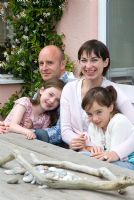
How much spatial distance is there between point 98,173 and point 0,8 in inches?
168

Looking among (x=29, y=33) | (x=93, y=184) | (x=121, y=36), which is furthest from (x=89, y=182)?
(x=29, y=33)

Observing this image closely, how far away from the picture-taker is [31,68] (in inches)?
227

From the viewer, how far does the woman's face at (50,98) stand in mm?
3152

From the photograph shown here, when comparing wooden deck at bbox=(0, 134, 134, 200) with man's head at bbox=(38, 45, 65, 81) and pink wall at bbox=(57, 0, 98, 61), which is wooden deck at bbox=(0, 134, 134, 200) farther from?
pink wall at bbox=(57, 0, 98, 61)

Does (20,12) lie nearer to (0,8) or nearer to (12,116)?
(0,8)

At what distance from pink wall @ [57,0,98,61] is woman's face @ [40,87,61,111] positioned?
183 cm

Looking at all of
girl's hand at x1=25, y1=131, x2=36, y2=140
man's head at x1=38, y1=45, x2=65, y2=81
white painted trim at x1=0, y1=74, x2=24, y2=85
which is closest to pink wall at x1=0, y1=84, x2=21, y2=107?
white painted trim at x1=0, y1=74, x2=24, y2=85

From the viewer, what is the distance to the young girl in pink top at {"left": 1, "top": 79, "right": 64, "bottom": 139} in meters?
3.15

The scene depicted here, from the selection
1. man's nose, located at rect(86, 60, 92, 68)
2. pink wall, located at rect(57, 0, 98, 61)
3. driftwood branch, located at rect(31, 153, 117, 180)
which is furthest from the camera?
pink wall, located at rect(57, 0, 98, 61)

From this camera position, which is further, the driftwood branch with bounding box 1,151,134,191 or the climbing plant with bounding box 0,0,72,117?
the climbing plant with bounding box 0,0,72,117

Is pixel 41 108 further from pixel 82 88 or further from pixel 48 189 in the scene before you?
pixel 48 189

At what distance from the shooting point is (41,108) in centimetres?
323

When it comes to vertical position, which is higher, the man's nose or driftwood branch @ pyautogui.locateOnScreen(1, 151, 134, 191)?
the man's nose

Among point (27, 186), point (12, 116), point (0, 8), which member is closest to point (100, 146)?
point (12, 116)
